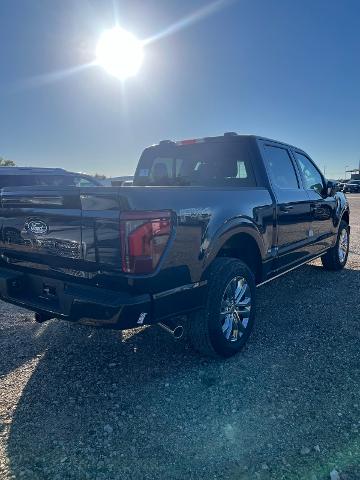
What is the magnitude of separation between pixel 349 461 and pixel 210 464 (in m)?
0.76

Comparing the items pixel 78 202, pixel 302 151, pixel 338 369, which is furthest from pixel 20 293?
pixel 302 151

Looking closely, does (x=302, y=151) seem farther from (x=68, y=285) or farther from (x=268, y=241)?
(x=68, y=285)

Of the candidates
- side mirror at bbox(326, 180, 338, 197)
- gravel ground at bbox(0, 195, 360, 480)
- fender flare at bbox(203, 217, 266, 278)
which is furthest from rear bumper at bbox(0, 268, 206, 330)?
side mirror at bbox(326, 180, 338, 197)

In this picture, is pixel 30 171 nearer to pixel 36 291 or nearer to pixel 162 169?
pixel 162 169

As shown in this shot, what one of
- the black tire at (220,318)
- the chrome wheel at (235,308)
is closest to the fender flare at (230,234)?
the black tire at (220,318)

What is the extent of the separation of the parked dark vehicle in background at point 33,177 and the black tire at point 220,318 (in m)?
5.75

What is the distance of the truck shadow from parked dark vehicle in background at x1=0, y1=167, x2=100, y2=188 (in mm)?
5475

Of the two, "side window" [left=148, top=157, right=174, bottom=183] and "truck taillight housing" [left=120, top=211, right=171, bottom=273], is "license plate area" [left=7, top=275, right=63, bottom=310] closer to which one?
"truck taillight housing" [left=120, top=211, right=171, bottom=273]

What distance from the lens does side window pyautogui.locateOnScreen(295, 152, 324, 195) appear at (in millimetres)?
4879

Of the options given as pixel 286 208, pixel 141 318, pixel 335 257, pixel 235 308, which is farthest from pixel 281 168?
pixel 141 318

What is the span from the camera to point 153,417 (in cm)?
247

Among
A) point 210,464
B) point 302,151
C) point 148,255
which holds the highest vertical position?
point 302,151

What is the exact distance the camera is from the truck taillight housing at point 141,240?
7.38 feet

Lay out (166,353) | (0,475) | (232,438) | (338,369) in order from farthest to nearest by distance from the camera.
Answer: (166,353), (338,369), (232,438), (0,475)
